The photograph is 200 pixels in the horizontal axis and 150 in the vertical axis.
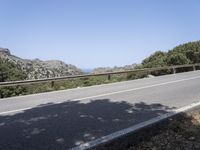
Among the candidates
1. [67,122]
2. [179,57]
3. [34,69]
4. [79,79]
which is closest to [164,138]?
[67,122]

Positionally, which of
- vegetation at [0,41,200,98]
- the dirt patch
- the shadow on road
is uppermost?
vegetation at [0,41,200,98]

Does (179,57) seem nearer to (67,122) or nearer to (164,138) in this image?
(67,122)

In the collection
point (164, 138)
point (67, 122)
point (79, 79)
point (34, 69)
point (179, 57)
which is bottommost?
point (164, 138)

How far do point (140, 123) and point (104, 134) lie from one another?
1.21m

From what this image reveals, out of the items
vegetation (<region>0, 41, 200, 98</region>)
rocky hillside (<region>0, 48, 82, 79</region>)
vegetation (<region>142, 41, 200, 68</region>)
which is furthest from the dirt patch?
vegetation (<region>142, 41, 200, 68</region>)

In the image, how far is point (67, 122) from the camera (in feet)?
25.2

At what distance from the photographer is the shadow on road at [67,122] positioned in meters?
6.14

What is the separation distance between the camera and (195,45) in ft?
143

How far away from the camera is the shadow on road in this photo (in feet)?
20.1

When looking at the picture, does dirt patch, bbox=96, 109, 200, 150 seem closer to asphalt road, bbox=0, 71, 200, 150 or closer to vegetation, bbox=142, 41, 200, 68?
asphalt road, bbox=0, 71, 200, 150

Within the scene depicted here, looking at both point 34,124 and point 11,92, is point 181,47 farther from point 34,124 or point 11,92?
point 34,124

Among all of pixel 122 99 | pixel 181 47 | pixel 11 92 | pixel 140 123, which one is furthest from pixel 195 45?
pixel 140 123

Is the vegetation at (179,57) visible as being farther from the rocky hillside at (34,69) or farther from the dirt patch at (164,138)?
the dirt patch at (164,138)

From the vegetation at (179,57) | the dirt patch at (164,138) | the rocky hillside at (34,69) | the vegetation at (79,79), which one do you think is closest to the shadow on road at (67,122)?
the dirt patch at (164,138)
